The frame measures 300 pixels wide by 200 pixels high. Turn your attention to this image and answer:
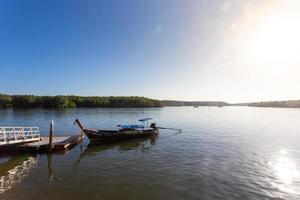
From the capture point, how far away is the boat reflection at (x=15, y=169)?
51.4 feet

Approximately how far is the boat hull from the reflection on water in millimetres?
19535

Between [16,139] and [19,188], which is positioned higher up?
[16,139]

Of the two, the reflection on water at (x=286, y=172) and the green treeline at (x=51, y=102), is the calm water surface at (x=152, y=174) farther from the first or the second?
the green treeline at (x=51, y=102)

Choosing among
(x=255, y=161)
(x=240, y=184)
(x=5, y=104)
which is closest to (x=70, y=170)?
(x=240, y=184)

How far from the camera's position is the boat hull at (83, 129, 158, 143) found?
104 feet

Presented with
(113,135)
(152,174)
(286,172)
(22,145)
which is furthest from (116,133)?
(286,172)

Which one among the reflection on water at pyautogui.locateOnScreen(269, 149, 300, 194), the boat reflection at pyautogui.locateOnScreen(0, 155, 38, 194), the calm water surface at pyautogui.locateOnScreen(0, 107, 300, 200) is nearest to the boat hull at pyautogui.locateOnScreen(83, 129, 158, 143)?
the calm water surface at pyautogui.locateOnScreen(0, 107, 300, 200)

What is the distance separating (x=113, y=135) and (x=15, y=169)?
15.3 metres

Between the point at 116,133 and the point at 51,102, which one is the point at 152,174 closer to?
the point at 116,133

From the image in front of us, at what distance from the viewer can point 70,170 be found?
19.0 metres

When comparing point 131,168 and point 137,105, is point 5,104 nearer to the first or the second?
point 137,105

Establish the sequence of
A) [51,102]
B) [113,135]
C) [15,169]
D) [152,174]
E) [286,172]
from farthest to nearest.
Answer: [51,102], [113,135], [286,172], [15,169], [152,174]

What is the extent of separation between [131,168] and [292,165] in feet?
51.0

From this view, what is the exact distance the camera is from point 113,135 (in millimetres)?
33062
